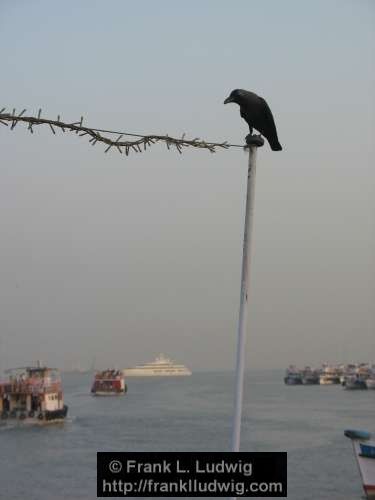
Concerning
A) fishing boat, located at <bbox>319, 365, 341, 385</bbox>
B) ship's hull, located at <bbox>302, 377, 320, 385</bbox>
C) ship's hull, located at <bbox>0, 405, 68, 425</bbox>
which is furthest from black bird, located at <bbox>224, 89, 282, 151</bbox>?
ship's hull, located at <bbox>302, 377, 320, 385</bbox>

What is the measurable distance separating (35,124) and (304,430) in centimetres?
2949

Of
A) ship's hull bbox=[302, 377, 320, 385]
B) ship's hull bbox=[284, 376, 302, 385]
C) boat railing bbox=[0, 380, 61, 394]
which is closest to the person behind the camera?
boat railing bbox=[0, 380, 61, 394]

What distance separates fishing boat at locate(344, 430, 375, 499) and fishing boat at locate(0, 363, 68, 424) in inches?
707

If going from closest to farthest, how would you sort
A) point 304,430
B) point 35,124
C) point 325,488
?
point 35,124 → point 325,488 → point 304,430

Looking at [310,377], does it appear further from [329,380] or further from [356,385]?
[356,385]

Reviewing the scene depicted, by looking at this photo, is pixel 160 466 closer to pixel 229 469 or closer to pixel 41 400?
pixel 229 469

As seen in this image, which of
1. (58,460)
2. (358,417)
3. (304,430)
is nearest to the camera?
(58,460)

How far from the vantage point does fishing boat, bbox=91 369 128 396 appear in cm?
5809

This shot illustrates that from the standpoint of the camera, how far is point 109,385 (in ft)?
194

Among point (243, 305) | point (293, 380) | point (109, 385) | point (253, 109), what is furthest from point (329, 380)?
point (243, 305)

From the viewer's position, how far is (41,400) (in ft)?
109

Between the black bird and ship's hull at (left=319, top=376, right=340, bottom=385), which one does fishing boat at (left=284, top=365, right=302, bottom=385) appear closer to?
ship's hull at (left=319, top=376, right=340, bottom=385)

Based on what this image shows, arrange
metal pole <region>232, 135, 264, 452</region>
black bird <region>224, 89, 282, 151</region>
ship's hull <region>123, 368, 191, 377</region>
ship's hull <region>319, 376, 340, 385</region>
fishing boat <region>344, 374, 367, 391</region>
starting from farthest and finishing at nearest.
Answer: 1. ship's hull <region>123, 368, 191, 377</region>
2. ship's hull <region>319, 376, 340, 385</region>
3. fishing boat <region>344, 374, 367, 391</region>
4. black bird <region>224, 89, 282, 151</region>
5. metal pole <region>232, 135, 264, 452</region>

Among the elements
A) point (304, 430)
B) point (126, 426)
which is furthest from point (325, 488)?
point (126, 426)
